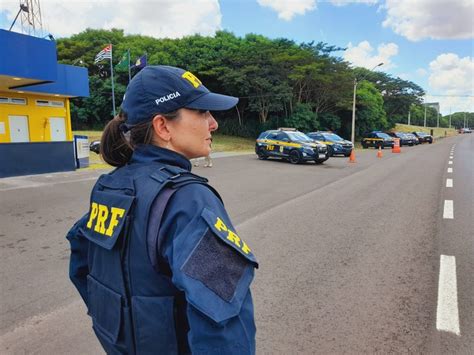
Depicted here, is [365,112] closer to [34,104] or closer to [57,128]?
[57,128]

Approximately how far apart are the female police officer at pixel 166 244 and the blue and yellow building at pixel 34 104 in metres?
13.1

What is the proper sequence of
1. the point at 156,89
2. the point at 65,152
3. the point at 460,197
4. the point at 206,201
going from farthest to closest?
the point at 65,152 < the point at 460,197 < the point at 156,89 < the point at 206,201

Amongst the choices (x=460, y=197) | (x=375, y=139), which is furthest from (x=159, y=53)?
(x=460, y=197)

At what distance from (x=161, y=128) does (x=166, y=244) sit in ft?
1.52

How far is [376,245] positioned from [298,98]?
35169mm

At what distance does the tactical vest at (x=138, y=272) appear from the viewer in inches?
47.6

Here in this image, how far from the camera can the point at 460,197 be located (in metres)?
8.92

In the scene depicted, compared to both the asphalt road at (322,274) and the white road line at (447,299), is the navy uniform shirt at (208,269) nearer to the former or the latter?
the asphalt road at (322,274)

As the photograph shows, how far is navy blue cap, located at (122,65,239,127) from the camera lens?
1.38 meters

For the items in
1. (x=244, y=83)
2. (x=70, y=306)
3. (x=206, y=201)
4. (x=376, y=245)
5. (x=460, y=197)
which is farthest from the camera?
(x=244, y=83)

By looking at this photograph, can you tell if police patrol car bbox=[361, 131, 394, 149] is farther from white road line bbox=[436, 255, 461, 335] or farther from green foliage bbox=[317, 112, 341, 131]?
white road line bbox=[436, 255, 461, 335]

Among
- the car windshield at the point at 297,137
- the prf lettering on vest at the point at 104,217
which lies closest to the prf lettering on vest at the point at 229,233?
the prf lettering on vest at the point at 104,217

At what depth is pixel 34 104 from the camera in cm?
1597

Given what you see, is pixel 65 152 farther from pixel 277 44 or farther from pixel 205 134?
pixel 277 44
